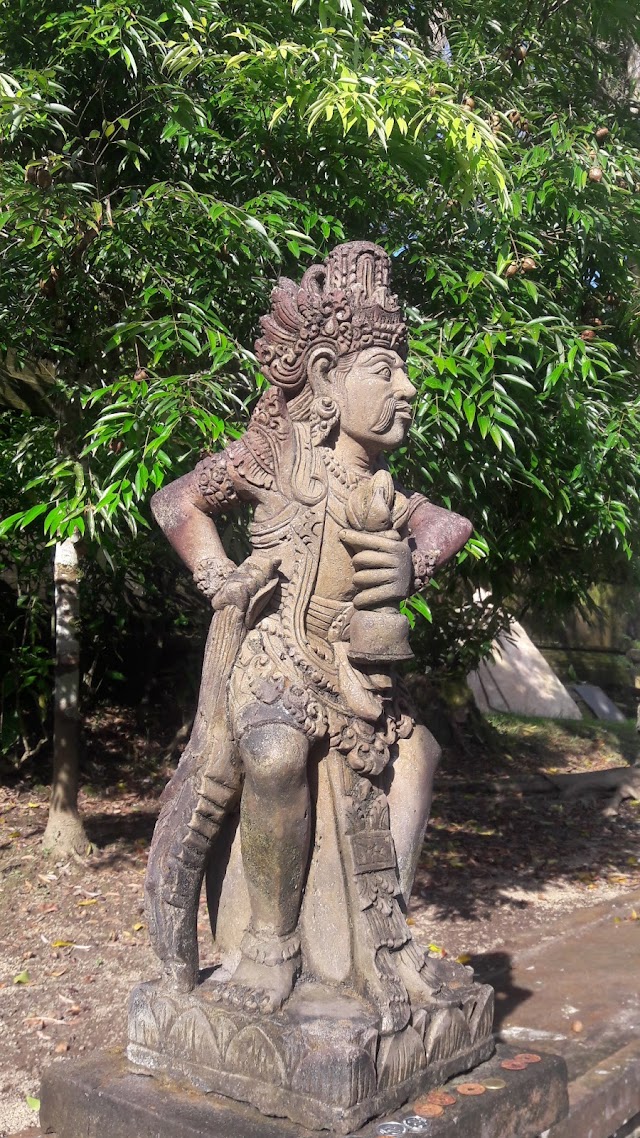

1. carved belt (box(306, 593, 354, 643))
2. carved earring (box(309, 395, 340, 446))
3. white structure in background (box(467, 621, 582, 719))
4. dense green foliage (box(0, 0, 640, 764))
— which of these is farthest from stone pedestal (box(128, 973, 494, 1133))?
white structure in background (box(467, 621, 582, 719))

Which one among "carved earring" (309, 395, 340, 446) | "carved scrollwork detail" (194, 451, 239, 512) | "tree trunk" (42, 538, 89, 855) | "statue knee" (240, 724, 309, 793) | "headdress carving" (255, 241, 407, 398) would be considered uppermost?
"headdress carving" (255, 241, 407, 398)

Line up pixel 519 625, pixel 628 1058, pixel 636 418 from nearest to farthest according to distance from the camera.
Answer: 1. pixel 628 1058
2. pixel 636 418
3. pixel 519 625

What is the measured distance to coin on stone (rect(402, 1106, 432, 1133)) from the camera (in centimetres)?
271

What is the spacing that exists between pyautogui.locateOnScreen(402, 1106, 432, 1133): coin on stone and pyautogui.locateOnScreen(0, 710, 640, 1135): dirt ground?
1.78 m

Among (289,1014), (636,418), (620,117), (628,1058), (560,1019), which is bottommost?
(560,1019)

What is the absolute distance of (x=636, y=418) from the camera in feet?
16.9

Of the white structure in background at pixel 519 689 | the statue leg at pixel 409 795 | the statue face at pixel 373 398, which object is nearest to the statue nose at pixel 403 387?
the statue face at pixel 373 398

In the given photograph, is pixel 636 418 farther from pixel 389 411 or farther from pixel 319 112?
pixel 389 411

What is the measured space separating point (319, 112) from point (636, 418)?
2.08 meters

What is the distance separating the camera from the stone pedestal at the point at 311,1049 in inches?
107

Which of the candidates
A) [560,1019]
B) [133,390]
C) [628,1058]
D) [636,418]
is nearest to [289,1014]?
[628,1058]

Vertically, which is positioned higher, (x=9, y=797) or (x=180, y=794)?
(x=180, y=794)

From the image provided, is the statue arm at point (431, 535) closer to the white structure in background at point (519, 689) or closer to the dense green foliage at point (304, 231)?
the dense green foliage at point (304, 231)

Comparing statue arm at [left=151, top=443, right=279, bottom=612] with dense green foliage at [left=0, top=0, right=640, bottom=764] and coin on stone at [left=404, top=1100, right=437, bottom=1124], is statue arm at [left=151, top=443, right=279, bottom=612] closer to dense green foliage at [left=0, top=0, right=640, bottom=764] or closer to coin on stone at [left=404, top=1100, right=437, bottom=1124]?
dense green foliage at [left=0, top=0, right=640, bottom=764]
